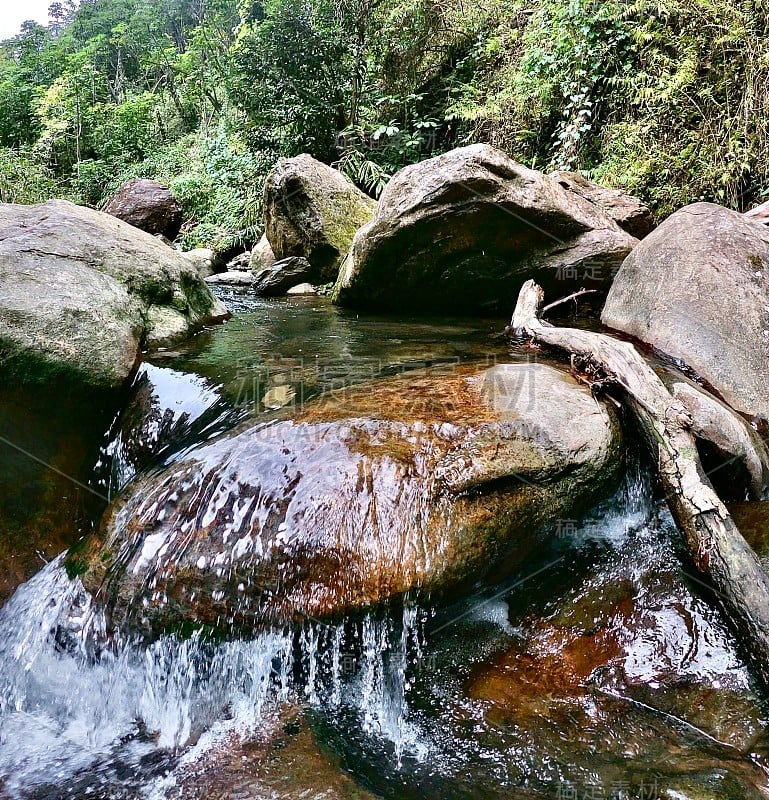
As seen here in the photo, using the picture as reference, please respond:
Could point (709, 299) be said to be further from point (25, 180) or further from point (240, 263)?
point (25, 180)

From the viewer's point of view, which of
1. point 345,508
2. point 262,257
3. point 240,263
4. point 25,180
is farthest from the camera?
point 25,180

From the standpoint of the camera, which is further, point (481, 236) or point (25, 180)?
point (25, 180)

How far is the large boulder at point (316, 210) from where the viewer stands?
25.2 feet

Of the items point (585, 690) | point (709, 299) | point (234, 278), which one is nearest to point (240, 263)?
point (234, 278)

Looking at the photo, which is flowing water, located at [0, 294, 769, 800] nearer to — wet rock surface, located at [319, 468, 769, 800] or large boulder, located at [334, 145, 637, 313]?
wet rock surface, located at [319, 468, 769, 800]

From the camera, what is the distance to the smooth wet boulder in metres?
2.23

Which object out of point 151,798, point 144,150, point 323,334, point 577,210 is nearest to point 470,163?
point 577,210

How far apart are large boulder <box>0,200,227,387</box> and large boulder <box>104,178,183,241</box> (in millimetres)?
9977

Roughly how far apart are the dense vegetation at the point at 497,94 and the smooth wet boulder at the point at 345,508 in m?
5.67

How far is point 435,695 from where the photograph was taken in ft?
7.26

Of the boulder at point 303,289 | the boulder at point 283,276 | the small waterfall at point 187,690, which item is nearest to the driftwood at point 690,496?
the small waterfall at point 187,690

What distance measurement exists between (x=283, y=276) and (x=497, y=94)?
494 centimetres

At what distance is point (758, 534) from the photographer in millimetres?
2615

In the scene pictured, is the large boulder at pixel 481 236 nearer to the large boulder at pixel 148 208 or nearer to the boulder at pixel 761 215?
the boulder at pixel 761 215
